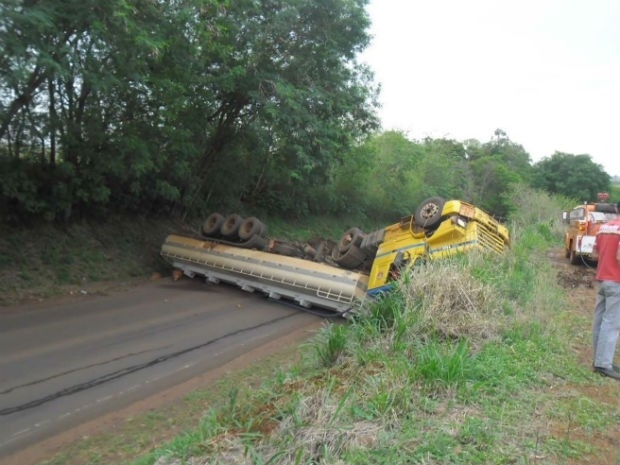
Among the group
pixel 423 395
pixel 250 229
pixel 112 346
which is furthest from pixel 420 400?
pixel 250 229

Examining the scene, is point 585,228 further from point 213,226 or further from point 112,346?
point 112,346

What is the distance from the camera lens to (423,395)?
169 inches

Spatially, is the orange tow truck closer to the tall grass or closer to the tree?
the tall grass

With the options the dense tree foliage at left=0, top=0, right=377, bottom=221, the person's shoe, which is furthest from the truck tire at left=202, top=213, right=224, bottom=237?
the person's shoe

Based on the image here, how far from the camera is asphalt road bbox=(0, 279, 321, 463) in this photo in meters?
5.44

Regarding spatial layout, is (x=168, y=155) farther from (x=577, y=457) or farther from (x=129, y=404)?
(x=577, y=457)

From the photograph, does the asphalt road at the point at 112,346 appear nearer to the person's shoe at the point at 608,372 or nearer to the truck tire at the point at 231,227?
the truck tire at the point at 231,227

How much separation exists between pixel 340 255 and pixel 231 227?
3.14 metres

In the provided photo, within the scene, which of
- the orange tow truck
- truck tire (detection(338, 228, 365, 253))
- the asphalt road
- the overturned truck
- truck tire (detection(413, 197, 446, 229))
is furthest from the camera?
the orange tow truck

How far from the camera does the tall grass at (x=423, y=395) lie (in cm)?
341

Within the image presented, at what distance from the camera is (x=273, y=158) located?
1714 centimetres

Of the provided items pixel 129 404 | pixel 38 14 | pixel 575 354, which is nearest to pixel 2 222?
pixel 38 14

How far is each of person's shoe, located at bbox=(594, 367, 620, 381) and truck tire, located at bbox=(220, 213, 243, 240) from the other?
881 cm

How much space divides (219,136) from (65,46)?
25.0 ft
